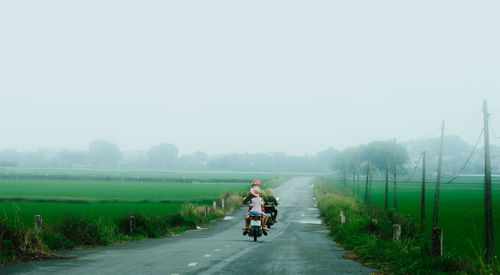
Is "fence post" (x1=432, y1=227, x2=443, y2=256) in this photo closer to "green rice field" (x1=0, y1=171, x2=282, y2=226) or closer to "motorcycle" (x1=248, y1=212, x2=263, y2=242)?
"motorcycle" (x1=248, y1=212, x2=263, y2=242)

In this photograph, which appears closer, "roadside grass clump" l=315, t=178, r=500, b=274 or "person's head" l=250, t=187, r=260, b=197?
"roadside grass clump" l=315, t=178, r=500, b=274

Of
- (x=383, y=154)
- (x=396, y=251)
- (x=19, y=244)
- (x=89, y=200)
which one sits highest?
(x=383, y=154)

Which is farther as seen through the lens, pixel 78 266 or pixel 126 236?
pixel 126 236

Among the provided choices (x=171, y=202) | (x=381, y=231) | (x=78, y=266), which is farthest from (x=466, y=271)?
(x=171, y=202)

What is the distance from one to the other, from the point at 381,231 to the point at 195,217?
683 inches

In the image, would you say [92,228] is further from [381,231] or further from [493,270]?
[493,270]

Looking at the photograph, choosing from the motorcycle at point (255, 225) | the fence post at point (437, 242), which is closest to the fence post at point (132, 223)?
the motorcycle at point (255, 225)

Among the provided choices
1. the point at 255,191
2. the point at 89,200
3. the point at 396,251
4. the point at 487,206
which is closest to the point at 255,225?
the point at 255,191

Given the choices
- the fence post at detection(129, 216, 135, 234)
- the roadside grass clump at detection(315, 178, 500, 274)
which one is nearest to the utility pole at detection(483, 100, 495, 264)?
the roadside grass clump at detection(315, 178, 500, 274)

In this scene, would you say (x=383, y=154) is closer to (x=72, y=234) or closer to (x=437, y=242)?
(x=72, y=234)

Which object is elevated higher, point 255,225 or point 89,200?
point 255,225

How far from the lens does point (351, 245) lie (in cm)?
2247

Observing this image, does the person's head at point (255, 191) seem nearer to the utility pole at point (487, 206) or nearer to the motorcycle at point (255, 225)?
the motorcycle at point (255, 225)

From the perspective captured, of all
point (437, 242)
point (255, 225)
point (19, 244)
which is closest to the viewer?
point (437, 242)
